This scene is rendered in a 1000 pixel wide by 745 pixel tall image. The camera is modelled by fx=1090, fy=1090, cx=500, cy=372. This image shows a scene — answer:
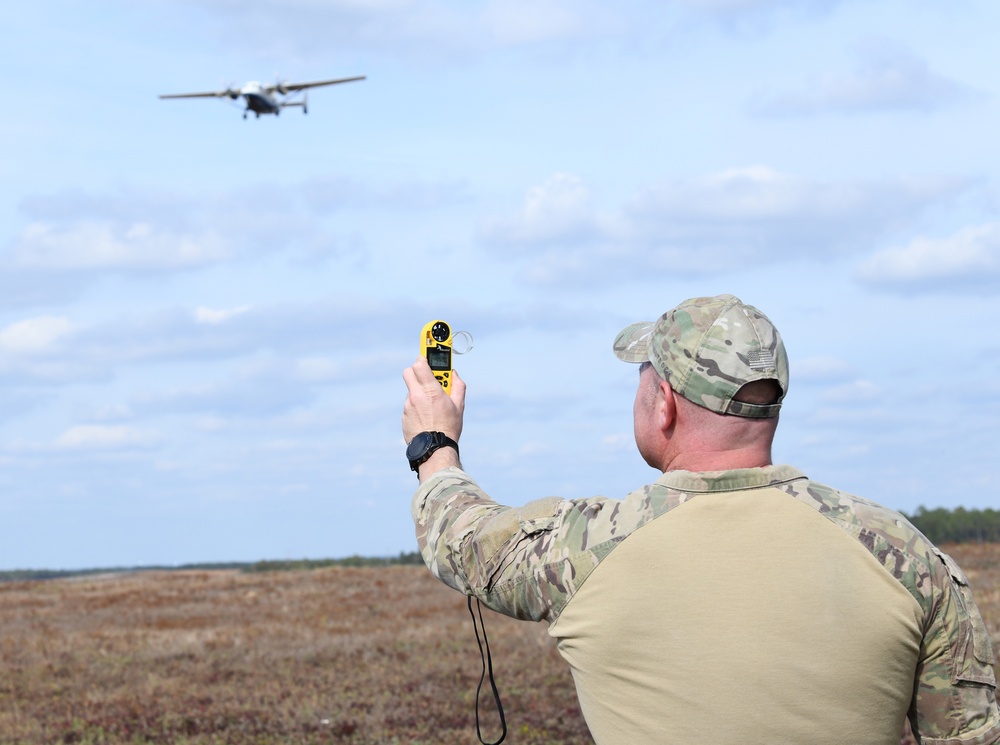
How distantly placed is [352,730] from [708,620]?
379 inches

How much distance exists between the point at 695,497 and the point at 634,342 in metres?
0.42

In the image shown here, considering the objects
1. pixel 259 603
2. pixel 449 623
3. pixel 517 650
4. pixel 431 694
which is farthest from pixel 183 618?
pixel 431 694

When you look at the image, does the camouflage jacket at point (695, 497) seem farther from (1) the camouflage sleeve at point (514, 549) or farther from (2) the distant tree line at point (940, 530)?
(2) the distant tree line at point (940, 530)

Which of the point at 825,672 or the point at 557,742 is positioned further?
the point at 557,742

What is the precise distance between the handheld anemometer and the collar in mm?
735

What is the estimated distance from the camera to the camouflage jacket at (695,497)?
2.15 metres

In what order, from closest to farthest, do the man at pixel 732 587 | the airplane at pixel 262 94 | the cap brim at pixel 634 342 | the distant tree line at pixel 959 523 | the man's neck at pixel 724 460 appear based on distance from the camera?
the man at pixel 732 587
the man's neck at pixel 724 460
the cap brim at pixel 634 342
the airplane at pixel 262 94
the distant tree line at pixel 959 523

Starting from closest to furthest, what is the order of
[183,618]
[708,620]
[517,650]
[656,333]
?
[708,620], [656,333], [517,650], [183,618]

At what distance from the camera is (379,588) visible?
1224 inches

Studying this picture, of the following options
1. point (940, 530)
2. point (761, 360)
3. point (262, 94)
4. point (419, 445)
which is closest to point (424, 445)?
point (419, 445)

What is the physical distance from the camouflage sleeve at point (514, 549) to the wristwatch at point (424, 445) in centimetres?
17

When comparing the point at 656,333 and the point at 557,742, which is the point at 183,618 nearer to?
the point at 557,742

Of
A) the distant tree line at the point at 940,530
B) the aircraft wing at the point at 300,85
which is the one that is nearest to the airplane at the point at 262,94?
the aircraft wing at the point at 300,85

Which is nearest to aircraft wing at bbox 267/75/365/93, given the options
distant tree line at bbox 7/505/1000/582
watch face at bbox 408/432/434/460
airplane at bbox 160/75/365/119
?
airplane at bbox 160/75/365/119
